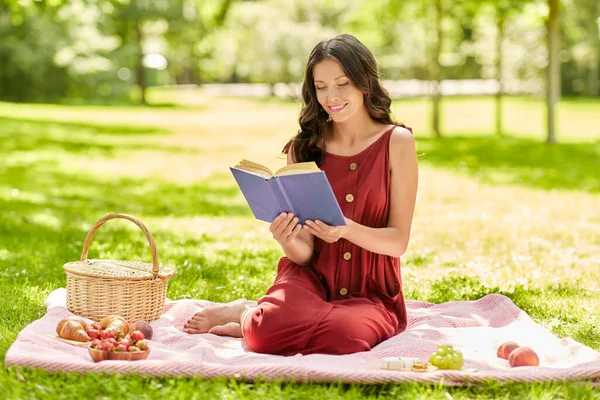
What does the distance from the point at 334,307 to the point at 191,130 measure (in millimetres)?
18914

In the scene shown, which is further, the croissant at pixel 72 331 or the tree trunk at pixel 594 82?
the tree trunk at pixel 594 82

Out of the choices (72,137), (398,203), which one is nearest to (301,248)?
(398,203)

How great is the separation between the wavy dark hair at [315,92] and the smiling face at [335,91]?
29mm

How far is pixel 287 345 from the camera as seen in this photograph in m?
4.22

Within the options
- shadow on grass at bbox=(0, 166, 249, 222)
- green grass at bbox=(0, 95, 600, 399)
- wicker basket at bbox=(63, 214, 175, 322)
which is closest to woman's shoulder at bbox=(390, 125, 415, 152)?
green grass at bbox=(0, 95, 600, 399)

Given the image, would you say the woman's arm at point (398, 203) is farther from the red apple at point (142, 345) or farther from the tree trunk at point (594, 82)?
the tree trunk at point (594, 82)

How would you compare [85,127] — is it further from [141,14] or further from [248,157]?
[141,14]

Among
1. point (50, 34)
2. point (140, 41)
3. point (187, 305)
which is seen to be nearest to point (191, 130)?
point (50, 34)

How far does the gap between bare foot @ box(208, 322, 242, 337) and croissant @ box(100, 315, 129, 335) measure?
1.84 feet

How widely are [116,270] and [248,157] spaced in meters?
11.1

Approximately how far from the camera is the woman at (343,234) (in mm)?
4223

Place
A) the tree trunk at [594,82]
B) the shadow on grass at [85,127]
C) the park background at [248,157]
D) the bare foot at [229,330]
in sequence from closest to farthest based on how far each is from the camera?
the bare foot at [229,330] → the park background at [248,157] → the shadow on grass at [85,127] → the tree trunk at [594,82]

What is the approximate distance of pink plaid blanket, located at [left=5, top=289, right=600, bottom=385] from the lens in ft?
12.3

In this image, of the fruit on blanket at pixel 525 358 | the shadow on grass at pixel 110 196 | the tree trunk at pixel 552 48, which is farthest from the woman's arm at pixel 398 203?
the tree trunk at pixel 552 48
